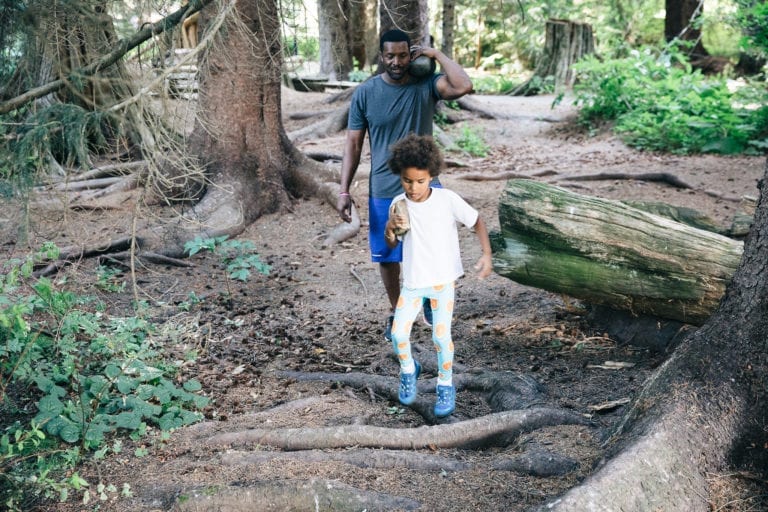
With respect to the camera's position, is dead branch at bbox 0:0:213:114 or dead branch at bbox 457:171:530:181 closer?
dead branch at bbox 0:0:213:114

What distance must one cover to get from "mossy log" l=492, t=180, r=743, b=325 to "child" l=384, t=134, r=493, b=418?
1.04 meters

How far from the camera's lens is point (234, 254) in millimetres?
7629

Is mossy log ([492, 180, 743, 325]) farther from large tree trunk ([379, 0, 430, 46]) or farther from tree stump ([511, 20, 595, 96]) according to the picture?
tree stump ([511, 20, 595, 96])

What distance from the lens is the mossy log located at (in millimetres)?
4656

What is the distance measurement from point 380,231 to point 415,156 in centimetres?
125

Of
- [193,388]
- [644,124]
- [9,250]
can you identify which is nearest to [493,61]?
[644,124]

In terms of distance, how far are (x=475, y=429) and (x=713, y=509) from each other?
124cm

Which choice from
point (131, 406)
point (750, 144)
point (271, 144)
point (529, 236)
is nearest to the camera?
point (131, 406)

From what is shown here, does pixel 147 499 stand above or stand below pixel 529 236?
below

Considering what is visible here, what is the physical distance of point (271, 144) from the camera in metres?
8.81

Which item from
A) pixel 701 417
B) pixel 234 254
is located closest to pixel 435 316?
pixel 701 417

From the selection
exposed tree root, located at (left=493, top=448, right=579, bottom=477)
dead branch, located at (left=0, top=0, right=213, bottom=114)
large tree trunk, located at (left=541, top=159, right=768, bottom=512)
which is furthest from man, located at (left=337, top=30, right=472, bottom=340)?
large tree trunk, located at (left=541, top=159, right=768, bottom=512)

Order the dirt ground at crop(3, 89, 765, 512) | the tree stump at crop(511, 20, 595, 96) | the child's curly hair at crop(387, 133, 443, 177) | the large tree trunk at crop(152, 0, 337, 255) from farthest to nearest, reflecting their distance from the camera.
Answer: the tree stump at crop(511, 20, 595, 96) < the large tree trunk at crop(152, 0, 337, 255) < the child's curly hair at crop(387, 133, 443, 177) < the dirt ground at crop(3, 89, 765, 512)

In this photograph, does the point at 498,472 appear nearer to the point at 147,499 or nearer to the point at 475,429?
the point at 475,429
